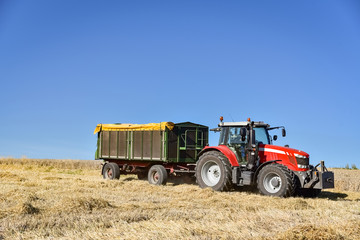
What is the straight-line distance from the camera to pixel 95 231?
5730 mm

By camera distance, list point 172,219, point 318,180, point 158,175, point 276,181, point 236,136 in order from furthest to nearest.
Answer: point 158,175 → point 236,136 → point 276,181 → point 318,180 → point 172,219

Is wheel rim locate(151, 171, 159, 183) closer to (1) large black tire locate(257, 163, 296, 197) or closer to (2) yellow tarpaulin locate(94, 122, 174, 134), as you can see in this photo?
(2) yellow tarpaulin locate(94, 122, 174, 134)

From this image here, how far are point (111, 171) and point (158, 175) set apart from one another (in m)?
2.87

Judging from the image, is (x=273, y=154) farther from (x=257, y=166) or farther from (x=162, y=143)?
(x=162, y=143)

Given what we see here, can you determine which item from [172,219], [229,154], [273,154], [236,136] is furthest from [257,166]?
[172,219]

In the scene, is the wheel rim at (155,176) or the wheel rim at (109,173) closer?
the wheel rim at (155,176)

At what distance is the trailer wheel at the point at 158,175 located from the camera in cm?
1388

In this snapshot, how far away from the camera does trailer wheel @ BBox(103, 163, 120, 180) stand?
15781 mm

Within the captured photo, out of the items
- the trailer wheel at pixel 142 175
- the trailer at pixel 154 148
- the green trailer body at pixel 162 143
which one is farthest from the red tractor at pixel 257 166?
the trailer wheel at pixel 142 175

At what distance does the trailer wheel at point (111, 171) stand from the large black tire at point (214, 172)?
4457 mm

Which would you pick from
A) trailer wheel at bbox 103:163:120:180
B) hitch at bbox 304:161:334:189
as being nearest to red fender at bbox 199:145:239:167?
hitch at bbox 304:161:334:189

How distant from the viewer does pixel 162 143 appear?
14.3 metres

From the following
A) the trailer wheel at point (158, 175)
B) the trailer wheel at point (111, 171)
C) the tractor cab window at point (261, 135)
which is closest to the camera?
the tractor cab window at point (261, 135)

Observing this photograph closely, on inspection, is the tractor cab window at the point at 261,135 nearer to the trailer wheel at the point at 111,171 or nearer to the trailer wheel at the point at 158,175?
the trailer wheel at the point at 158,175
